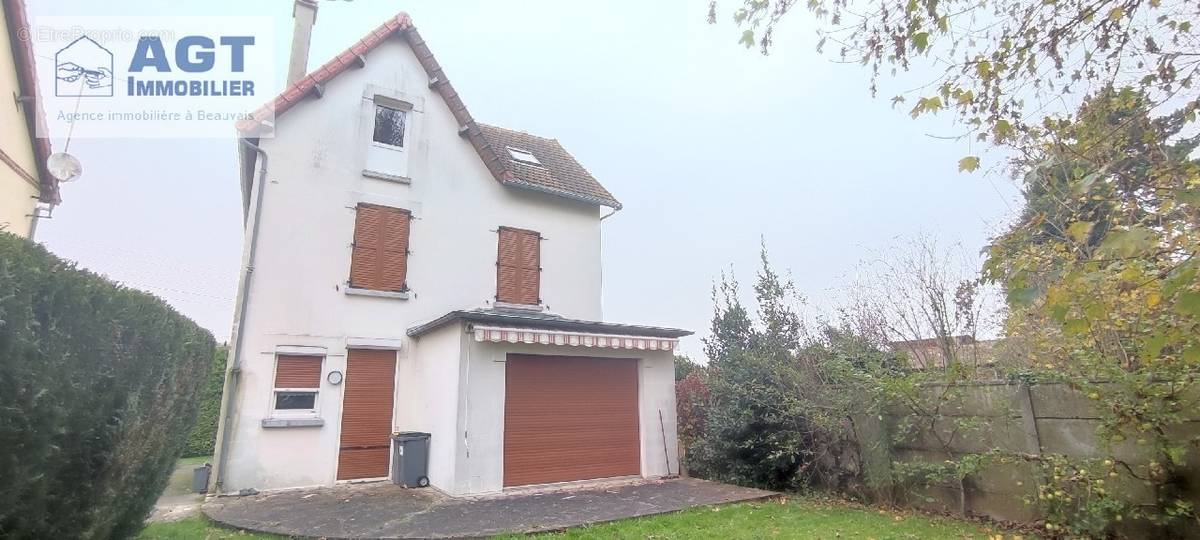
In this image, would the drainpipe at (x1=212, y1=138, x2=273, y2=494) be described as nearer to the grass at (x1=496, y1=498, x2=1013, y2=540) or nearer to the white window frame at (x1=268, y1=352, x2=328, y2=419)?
the white window frame at (x1=268, y1=352, x2=328, y2=419)

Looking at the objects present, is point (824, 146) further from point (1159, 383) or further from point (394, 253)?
point (394, 253)

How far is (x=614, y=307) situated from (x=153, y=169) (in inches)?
814

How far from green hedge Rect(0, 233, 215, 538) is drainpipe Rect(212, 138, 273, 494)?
666cm

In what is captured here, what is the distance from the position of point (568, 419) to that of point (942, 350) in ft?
32.0

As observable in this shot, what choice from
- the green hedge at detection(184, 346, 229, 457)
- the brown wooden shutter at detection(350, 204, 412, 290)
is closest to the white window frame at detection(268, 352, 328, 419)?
the brown wooden shutter at detection(350, 204, 412, 290)

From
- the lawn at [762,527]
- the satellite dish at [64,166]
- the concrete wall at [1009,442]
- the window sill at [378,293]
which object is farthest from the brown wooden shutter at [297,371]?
the concrete wall at [1009,442]

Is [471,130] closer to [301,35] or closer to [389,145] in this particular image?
[389,145]

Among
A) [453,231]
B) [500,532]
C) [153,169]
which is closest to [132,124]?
[453,231]

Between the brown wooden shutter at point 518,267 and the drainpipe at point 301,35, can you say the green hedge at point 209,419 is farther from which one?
the brown wooden shutter at point 518,267

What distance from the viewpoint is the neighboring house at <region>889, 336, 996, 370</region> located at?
1300 centimetres

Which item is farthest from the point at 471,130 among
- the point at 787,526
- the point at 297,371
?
the point at 787,526

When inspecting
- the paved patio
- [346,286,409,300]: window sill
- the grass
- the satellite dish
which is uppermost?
the satellite dish

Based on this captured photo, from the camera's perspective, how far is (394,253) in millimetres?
16344

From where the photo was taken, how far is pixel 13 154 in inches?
598
